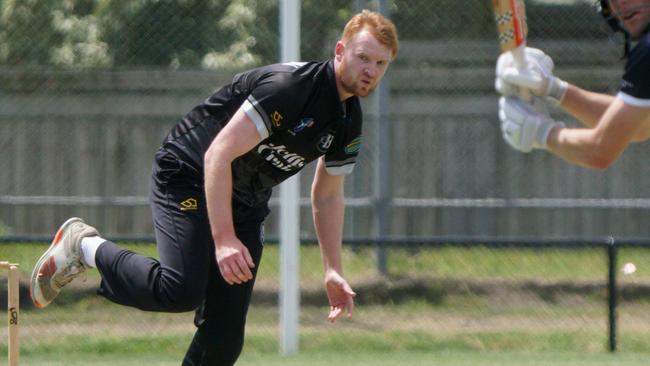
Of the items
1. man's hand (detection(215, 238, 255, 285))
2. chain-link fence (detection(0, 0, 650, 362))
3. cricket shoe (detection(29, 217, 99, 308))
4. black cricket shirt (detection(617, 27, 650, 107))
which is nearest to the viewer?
black cricket shirt (detection(617, 27, 650, 107))

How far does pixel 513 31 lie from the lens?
4.57 metres

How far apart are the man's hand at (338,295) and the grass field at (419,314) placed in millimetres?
3016

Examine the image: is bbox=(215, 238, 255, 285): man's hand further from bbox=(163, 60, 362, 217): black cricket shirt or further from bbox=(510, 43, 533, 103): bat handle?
bbox=(510, 43, 533, 103): bat handle

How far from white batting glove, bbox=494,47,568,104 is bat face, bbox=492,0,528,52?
4 centimetres

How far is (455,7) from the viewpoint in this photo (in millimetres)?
9398

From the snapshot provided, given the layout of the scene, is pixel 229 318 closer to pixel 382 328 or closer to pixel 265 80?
pixel 265 80

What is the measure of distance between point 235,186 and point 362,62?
2.59 ft

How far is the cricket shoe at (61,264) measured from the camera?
18.2 feet

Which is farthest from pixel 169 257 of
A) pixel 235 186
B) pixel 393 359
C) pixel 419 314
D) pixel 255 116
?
pixel 419 314

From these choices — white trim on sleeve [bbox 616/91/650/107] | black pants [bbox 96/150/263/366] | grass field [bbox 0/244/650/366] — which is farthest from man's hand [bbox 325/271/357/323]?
grass field [bbox 0/244/650/366]

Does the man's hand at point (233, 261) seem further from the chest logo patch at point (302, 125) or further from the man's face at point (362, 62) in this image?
the man's face at point (362, 62)

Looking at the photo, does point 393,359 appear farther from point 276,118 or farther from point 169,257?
point 276,118

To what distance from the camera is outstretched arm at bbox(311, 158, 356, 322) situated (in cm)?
538

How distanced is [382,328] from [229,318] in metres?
3.53
